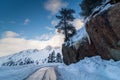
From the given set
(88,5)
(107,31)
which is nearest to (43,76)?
(107,31)

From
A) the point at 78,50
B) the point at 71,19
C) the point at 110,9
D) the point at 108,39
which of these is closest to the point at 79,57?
the point at 78,50

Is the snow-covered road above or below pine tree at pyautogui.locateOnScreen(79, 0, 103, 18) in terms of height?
below

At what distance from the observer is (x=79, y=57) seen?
87.1 ft

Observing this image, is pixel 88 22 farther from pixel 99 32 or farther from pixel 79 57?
pixel 79 57

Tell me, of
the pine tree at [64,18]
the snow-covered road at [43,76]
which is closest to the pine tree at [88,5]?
the pine tree at [64,18]

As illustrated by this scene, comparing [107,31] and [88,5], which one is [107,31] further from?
[88,5]

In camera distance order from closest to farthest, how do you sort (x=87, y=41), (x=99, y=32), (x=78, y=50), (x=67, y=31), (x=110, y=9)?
(x=110, y=9)
(x=99, y=32)
(x=87, y=41)
(x=78, y=50)
(x=67, y=31)

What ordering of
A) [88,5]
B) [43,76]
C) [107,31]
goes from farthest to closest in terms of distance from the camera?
[88,5]
[43,76]
[107,31]

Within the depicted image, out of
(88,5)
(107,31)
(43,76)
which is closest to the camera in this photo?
(107,31)

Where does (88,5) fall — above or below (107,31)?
above

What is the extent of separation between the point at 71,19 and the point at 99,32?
77.6 feet

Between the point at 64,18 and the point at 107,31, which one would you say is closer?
the point at 107,31

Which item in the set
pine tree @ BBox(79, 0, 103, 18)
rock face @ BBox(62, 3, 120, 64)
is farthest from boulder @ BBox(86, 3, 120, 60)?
pine tree @ BBox(79, 0, 103, 18)

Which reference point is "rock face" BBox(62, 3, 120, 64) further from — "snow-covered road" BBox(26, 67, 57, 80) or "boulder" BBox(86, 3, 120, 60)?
"snow-covered road" BBox(26, 67, 57, 80)
